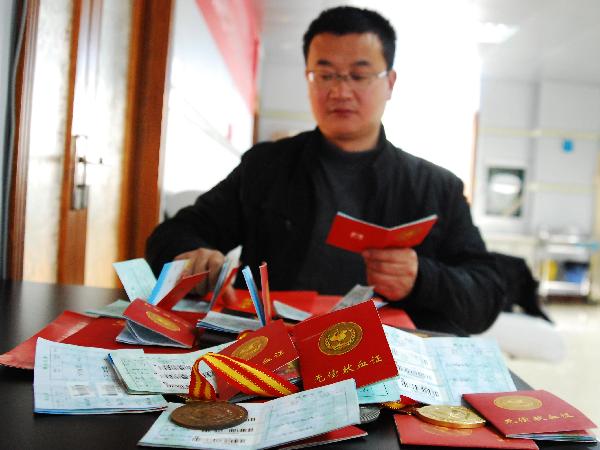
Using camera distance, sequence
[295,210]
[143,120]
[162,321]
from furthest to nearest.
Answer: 1. [143,120]
2. [295,210]
3. [162,321]

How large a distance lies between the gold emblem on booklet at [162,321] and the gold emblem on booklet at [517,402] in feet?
1.46

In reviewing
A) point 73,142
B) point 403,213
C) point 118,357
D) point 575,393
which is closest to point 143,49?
point 73,142

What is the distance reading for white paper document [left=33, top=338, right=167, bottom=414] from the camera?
0.54 m

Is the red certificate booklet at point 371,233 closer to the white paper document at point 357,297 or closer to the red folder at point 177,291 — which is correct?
the white paper document at point 357,297

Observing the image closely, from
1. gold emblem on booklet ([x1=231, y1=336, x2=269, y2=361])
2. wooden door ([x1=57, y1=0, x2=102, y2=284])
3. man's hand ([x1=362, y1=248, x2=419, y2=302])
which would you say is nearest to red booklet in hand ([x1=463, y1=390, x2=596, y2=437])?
gold emblem on booklet ([x1=231, y1=336, x2=269, y2=361])

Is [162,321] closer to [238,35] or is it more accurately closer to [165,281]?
[165,281]

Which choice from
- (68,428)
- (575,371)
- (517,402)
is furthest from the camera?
(575,371)

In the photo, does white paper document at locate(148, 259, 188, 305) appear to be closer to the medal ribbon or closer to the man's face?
the medal ribbon

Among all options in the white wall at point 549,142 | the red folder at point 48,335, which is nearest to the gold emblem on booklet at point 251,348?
the red folder at point 48,335

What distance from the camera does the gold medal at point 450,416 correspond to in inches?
21.5

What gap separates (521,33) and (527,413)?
6102mm

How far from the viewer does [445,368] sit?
72 centimetres

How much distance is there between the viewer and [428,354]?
2.50 feet

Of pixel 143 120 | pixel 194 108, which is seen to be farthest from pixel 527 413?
pixel 194 108
